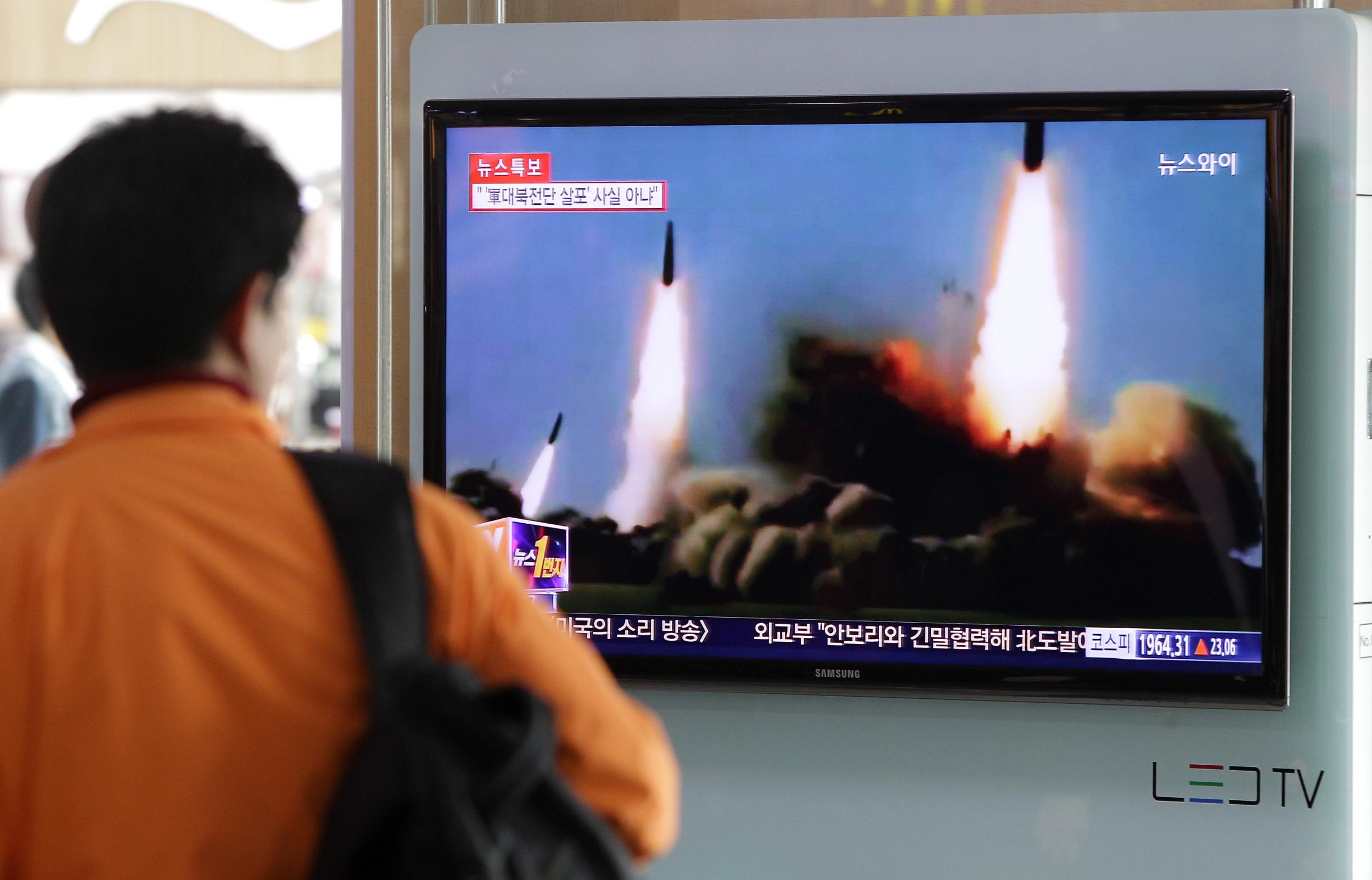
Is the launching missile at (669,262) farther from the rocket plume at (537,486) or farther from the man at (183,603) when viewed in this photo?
the man at (183,603)

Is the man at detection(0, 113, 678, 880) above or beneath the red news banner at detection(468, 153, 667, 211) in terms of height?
beneath

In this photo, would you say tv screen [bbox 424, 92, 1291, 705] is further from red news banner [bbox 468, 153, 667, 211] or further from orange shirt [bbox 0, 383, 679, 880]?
orange shirt [bbox 0, 383, 679, 880]

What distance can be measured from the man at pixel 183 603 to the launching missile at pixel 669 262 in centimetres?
123

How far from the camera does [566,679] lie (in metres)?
0.98

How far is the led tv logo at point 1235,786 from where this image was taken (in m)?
2.18

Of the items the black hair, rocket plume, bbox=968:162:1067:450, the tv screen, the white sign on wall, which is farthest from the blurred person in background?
rocket plume, bbox=968:162:1067:450

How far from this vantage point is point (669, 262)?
2.21 meters

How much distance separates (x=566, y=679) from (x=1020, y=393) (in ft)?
4.44

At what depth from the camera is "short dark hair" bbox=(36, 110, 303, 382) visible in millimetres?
972

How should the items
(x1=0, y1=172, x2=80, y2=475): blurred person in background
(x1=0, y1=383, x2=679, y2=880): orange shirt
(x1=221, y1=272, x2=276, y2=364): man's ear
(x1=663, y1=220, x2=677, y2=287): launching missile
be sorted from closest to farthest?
(x1=0, y1=383, x2=679, y2=880): orange shirt, (x1=221, y1=272, x2=276, y2=364): man's ear, (x1=663, y1=220, x2=677, y2=287): launching missile, (x1=0, y1=172, x2=80, y2=475): blurred person in background

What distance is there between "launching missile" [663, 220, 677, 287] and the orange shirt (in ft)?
4.30

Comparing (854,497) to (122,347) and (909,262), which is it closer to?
(909,262)

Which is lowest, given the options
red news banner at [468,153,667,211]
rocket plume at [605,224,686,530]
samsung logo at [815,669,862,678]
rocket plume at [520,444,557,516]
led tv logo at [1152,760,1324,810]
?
led tv logo at [1152,760,1324,810]

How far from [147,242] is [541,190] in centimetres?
130
